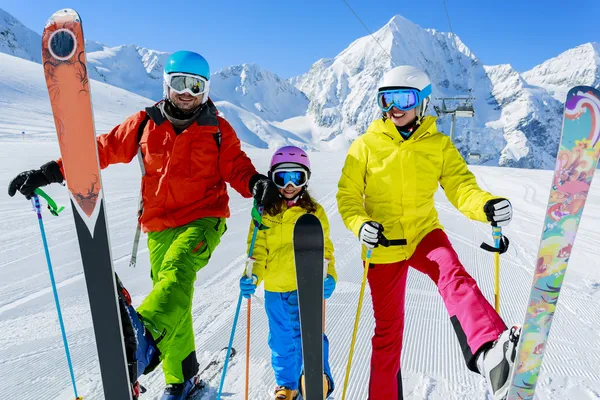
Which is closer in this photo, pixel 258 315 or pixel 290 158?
pixel 290 158

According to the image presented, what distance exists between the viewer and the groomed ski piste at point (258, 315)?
2.68 m

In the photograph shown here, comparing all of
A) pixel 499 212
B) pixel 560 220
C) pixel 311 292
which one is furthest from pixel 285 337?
pixel 560 220

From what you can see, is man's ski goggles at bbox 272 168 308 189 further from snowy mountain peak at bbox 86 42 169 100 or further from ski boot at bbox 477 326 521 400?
snowy mountain peak at bbox 86 42 169 100

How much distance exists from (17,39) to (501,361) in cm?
21928

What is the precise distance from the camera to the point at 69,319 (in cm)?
344

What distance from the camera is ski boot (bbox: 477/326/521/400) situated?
161 cm

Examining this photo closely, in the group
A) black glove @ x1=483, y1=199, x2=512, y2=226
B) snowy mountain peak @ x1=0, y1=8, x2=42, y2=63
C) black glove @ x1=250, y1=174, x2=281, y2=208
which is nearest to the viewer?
black glove @ x1=483, y1=199, x2=512, y2=226

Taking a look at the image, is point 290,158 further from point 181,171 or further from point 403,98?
point 403,98

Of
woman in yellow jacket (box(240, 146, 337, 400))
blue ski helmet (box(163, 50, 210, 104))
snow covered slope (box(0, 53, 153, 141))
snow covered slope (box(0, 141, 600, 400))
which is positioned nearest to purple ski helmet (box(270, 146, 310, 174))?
woman in yellow jacket (box(240, 146, 337, 400))

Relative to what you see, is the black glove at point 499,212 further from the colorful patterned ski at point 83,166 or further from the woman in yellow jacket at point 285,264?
the colorful patterned ski at point 83,166

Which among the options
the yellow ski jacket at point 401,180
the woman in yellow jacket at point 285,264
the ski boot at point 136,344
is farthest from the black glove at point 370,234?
the ski boot at point 136,344

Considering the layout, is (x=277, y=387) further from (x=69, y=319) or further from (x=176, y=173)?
(x=69, y=319)

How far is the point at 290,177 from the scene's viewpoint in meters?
2.53

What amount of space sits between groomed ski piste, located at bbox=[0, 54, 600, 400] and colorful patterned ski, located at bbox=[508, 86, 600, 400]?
118 centimetres
